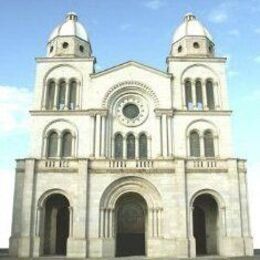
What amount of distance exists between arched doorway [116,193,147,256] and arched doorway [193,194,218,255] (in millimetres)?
4468

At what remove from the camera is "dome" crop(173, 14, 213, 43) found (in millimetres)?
37562

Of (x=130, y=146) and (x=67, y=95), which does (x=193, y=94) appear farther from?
(x=67, y=95)

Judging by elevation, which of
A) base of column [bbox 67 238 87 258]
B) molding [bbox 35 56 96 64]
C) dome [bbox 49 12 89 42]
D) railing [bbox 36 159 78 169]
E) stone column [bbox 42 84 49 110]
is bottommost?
base of column [bbox 67 238 87 258]

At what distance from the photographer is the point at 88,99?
113 ft

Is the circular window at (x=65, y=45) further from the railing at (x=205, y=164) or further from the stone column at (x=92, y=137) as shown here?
the railing at (x=205, y=164)

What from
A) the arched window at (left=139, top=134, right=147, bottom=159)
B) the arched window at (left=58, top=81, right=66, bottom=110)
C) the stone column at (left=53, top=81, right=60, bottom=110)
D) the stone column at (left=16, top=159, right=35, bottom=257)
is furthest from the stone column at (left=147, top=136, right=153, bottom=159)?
the stone column at (left=16, top=159, right=35, bottom=257)

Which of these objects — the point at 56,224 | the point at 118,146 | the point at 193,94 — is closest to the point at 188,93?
the point at 193,94

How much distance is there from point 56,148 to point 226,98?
14748 millimetres

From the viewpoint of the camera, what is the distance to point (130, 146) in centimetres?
3353

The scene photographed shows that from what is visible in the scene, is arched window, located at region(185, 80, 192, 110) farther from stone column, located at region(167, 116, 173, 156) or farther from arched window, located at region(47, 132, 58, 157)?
arched window, located at region(47, 132, 58, 157)

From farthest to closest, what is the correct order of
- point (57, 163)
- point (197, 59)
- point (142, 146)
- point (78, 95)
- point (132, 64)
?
point (197, 59) → point (132, 64) → point (78, 95) → point (142, 146) → point (57, 163)

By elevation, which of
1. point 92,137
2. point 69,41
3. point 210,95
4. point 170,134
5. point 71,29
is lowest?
point 92,137

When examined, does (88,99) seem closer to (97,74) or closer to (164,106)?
(97,74)

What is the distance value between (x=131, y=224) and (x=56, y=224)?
601 cm
